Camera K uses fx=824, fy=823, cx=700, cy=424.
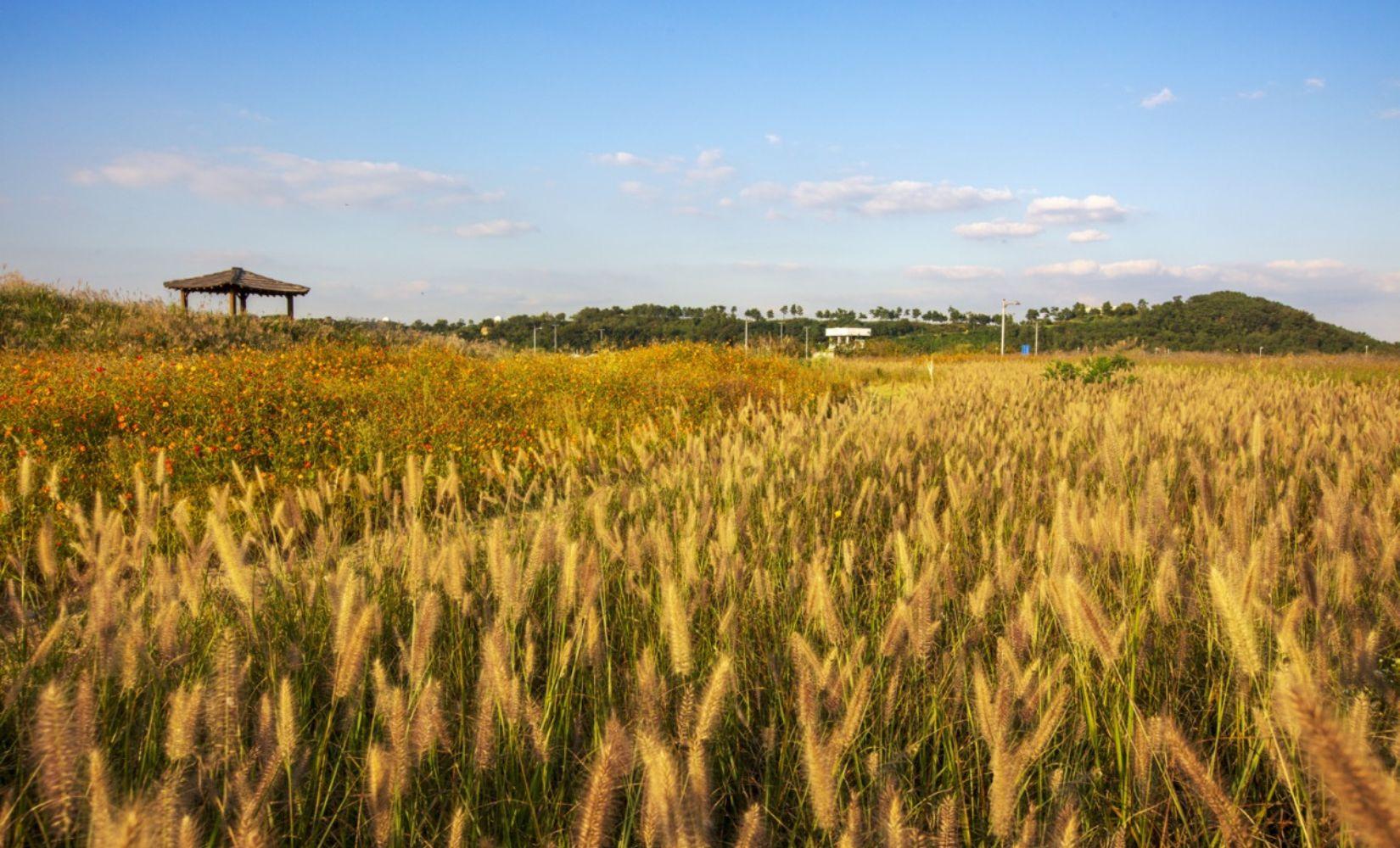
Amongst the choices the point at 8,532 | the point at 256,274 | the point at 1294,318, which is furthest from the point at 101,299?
the point at 1294,318

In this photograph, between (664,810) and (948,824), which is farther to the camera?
(948,824)

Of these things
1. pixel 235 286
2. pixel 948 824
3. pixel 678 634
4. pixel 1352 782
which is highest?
pixel 235 286

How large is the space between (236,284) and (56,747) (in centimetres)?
2518

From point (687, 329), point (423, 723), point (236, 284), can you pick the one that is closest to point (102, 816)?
point (423, 723)

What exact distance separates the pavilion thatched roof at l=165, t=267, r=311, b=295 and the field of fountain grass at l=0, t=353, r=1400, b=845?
23496 mm

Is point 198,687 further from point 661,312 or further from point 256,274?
point 661,312

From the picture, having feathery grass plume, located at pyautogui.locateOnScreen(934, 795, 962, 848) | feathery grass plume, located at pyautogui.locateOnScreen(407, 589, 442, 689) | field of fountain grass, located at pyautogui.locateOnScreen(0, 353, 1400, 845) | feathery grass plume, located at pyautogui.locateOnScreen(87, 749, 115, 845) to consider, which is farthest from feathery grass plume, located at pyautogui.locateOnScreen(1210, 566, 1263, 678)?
feathery grass plume, located at pyautogui.locateOnScreen(87, 749, 115, 845)

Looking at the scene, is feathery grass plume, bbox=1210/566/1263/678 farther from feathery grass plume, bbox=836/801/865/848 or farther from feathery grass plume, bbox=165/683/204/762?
feathery grass plume, bbox=165/683/204/762

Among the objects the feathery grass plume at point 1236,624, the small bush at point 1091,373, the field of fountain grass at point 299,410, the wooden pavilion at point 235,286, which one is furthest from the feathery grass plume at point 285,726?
the wooden pavilion at point 235,286

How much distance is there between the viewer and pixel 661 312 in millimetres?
60781

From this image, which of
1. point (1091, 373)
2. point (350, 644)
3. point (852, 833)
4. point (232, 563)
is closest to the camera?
point (852, 833)

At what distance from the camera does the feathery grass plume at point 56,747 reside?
3.12ft

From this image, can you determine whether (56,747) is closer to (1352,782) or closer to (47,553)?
(47,553)

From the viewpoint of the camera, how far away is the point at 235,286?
22719 millimetres
